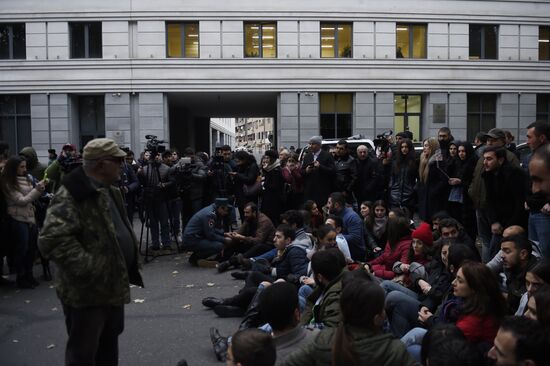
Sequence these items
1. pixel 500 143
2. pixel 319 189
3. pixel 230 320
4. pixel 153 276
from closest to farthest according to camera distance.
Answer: pixel 230 320
pixel 500 143
pixel 153 276
pixel 319 189

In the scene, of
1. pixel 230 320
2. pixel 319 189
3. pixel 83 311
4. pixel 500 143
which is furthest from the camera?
pixel 319 189

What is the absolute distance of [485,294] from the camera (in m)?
4.14

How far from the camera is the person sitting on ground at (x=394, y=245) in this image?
721 cm

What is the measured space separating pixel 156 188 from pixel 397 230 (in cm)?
536

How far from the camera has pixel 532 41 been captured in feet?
89.6

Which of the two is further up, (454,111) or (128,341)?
(454,111)

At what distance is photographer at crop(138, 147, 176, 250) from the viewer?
1069cm

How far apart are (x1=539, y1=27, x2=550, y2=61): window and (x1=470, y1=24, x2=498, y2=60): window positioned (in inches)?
99.3

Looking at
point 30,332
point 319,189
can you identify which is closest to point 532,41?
point 319,189

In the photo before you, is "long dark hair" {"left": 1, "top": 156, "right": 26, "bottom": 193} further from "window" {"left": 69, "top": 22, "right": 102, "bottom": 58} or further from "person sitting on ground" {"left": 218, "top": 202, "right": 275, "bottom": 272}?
"window" {"left": 69, "top": 22, "right": 102, "bottom": 58}

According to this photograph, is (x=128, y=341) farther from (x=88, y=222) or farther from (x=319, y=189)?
(x=319, y=189)

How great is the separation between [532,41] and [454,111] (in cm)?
565

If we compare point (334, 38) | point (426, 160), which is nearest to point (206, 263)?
point (426, 160)

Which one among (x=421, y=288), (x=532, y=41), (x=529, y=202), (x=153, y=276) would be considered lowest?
(x=153, y=276)
